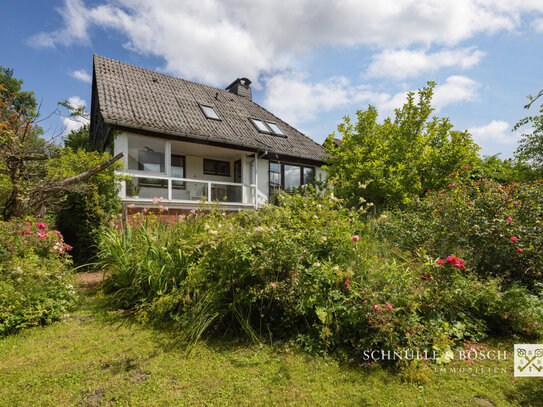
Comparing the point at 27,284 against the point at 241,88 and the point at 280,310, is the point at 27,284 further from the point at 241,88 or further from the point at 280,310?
the point at 241,88

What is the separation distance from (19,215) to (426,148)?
11.5m

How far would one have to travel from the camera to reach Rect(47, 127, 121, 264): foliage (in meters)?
6.78

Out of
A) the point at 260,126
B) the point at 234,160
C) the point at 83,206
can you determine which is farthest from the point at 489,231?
the point at 260,126

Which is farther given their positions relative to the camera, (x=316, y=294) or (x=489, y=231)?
(x=489, y=231)

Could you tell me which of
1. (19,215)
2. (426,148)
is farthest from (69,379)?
(426,148)

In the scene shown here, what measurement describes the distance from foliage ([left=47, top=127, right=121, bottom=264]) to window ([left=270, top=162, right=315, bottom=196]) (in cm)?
802

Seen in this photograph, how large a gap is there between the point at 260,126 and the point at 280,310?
41.8 ft

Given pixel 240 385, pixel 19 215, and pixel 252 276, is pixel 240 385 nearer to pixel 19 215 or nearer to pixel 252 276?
pixel 252 276

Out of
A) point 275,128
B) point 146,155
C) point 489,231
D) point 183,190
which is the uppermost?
point 275,128

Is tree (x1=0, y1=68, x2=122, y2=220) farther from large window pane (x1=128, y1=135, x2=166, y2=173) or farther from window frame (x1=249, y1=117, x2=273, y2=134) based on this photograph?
window frame (x1=249, y1=117, x2=273, y2=134)

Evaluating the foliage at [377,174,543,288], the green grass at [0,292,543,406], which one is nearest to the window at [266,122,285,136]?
the foliage at [377,174,543,288]

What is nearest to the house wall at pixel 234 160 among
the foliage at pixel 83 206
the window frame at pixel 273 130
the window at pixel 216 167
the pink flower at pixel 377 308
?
the window at pixel 216 167

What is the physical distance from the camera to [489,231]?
4234 millimetres

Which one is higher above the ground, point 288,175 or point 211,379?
point 288,175
